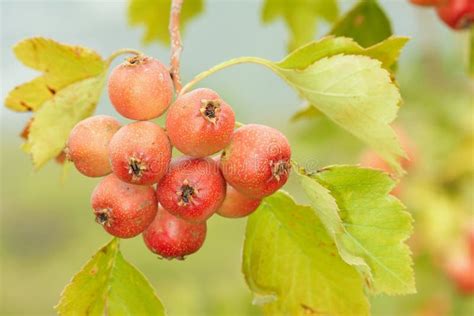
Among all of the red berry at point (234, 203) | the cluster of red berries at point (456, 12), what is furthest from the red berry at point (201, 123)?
the cluster of red berries at point (456, 12)

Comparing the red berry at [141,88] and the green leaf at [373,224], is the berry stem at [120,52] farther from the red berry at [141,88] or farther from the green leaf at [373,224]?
the green leaf at [373,224]

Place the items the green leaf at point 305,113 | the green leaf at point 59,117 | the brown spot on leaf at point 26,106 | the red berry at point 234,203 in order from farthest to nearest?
1. the green leaf at point 305,113
2. the brown spot on leaf at point 26,106
3. the green leaf at point 59,117
4. the red berry at point 234,203

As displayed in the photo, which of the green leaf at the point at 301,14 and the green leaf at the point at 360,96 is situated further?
the green leaf at the point at 301,14

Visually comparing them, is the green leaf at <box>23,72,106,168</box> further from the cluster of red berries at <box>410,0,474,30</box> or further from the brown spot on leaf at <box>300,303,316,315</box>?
the cluster of red berries at <box>410,0,474,30</box>

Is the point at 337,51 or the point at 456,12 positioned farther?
the point at 456,12

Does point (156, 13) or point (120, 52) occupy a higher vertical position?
point (120, 52)

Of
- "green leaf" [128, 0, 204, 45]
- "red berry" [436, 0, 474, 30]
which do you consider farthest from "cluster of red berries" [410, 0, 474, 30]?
"green leaf" [128, 0, 204, 45]

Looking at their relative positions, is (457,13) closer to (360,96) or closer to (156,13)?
(360,96)

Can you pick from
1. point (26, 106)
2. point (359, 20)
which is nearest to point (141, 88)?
point (26, 106)
